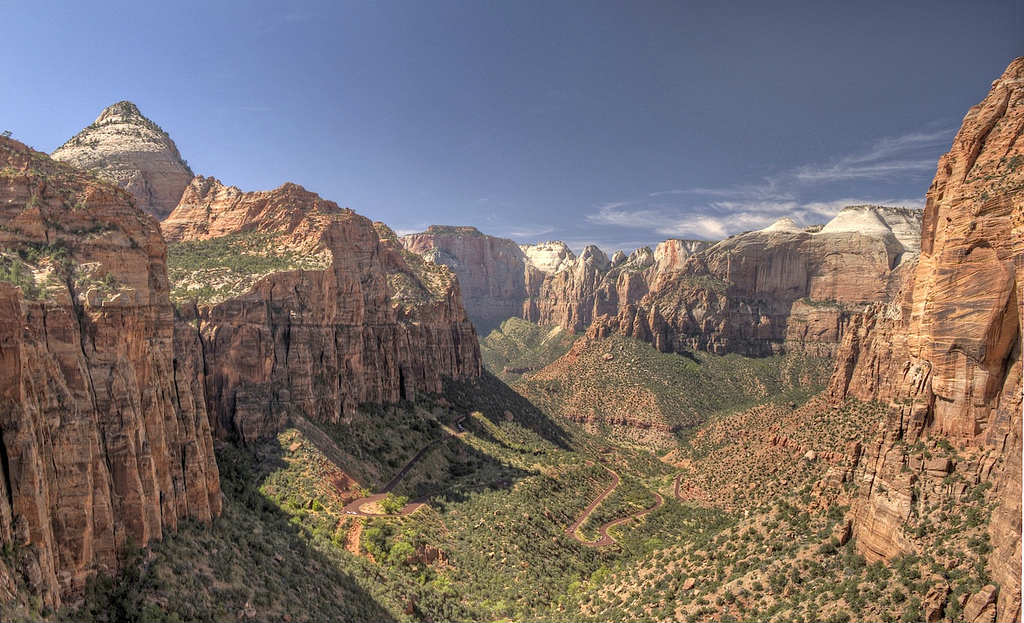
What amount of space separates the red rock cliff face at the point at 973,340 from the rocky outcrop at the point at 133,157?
11012cm

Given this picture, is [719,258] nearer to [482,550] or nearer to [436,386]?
[436,386]

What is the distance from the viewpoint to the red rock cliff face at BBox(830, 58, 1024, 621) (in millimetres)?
24172

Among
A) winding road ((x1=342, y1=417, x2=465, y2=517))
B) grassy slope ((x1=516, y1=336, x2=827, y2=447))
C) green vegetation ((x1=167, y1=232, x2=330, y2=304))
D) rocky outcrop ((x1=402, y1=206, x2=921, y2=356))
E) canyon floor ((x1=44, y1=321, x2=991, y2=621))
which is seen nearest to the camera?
canyon floor ((x1=44, y1=321, x2=991, y2=621))

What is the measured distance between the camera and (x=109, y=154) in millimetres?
92062

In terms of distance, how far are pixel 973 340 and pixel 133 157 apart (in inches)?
4699

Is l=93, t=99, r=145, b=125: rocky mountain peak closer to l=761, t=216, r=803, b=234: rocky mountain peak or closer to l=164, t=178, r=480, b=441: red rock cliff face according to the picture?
l=164, t=178, r=480, b=441: red rock cliff face

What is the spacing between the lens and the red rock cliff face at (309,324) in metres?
62.2

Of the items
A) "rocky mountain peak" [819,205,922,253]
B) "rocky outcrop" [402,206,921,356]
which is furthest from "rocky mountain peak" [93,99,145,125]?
"rocky mountain peak" [819,205,922,253]

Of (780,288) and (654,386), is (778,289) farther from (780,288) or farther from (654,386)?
(654,386)

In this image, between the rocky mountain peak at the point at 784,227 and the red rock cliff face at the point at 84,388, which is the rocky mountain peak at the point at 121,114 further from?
the rocky mountain peak at the point at 784,227

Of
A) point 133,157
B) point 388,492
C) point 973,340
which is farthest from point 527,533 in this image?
point 133,157

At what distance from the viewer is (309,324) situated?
71500mm

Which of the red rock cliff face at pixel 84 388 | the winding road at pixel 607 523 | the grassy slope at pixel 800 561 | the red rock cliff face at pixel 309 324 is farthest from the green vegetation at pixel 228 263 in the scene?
the grassy slope at pixel 800 561

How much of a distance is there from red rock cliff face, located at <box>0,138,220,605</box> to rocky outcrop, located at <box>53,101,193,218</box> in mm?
65322
